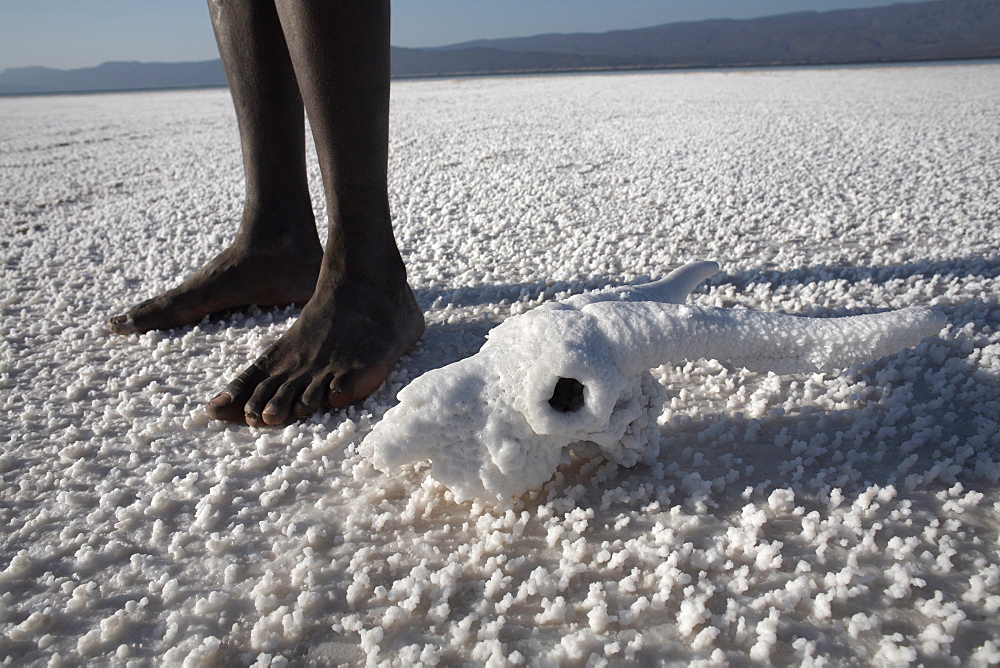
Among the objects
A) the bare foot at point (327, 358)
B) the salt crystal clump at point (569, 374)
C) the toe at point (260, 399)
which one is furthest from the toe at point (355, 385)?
the salt crystal clump at point (569, 374)

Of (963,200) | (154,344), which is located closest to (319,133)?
(154,344)

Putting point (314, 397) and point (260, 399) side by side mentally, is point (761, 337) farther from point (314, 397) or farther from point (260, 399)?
point (260, 399)

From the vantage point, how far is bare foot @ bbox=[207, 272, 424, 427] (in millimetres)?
1277

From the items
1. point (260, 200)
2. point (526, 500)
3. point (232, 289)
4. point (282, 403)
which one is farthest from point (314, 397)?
point (260, 200)

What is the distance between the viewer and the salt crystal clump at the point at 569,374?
0.94m

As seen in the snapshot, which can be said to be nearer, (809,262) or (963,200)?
(809,262)

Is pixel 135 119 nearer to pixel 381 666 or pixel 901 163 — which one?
pixel 901 163

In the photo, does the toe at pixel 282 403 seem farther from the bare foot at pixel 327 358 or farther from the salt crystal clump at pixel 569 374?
the salt crystal clump at pixel 569 374

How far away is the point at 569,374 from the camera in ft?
3.02

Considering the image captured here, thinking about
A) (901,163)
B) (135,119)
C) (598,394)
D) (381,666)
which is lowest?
(381,666)

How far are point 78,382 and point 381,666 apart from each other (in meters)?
1.15

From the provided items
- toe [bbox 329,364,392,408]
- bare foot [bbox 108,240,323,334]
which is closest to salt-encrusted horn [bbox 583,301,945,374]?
toe [bbox 329,364,392,408]

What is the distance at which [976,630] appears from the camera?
74 cm

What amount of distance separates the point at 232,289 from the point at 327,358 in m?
0.59
